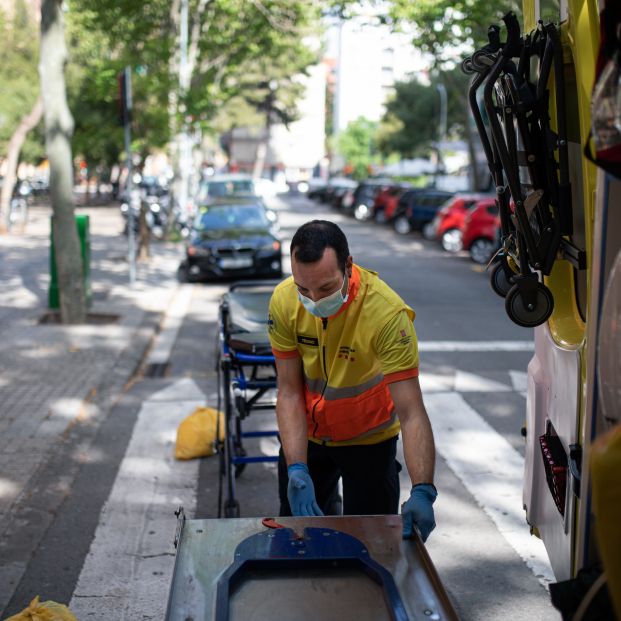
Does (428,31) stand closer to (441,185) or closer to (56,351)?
(56,351)

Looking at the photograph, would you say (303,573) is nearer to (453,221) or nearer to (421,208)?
(453,221)

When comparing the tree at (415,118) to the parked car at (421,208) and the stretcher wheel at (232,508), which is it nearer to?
the parked car at (421,208)

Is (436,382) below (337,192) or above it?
above

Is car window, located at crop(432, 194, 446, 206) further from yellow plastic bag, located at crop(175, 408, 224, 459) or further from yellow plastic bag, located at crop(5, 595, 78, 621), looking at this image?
yellow plastic bag, located at crop(5, 595, 78, 621)

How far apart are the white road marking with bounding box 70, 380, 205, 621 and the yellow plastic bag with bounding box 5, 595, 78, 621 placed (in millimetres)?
459

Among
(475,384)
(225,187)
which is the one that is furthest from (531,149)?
(225,187)

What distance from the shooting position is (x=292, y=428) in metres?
3.71

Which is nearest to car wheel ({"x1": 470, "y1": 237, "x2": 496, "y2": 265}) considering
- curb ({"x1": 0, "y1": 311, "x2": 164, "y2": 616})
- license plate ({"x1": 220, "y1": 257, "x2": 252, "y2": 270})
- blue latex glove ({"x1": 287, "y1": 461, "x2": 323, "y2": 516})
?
license plate ({"x1": 220, "y1": 257, "x2": 252, "y2": 270})

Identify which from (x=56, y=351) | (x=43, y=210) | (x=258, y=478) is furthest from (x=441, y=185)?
(x=258, y=478)

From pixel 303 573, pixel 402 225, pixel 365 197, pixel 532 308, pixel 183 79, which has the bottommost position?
pixel 402 225

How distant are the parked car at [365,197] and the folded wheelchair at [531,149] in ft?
125

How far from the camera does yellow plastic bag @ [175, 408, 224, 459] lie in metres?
6.97

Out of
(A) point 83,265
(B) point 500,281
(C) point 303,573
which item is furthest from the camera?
(A) point 83,265

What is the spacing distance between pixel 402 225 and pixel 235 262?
54.2ft
